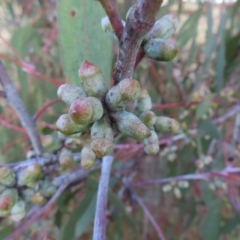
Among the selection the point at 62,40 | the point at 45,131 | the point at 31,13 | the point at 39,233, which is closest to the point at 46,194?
the point at 62,40

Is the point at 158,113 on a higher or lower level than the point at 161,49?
lower

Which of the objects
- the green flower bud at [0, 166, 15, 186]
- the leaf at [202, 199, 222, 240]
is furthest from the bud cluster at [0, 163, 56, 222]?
the leaf at [202, 199, 222, 240]

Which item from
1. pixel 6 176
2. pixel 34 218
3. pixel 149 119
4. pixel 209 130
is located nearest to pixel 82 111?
pixel 149 119

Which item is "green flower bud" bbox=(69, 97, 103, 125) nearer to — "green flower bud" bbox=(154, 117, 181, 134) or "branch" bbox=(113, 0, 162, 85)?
"branch" bbox=(113, 0, 162, 85)

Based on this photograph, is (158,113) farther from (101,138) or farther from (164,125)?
(101,138)

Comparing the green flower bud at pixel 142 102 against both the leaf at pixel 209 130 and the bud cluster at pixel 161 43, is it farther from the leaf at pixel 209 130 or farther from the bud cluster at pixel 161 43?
the leaf at pixel 209 130
